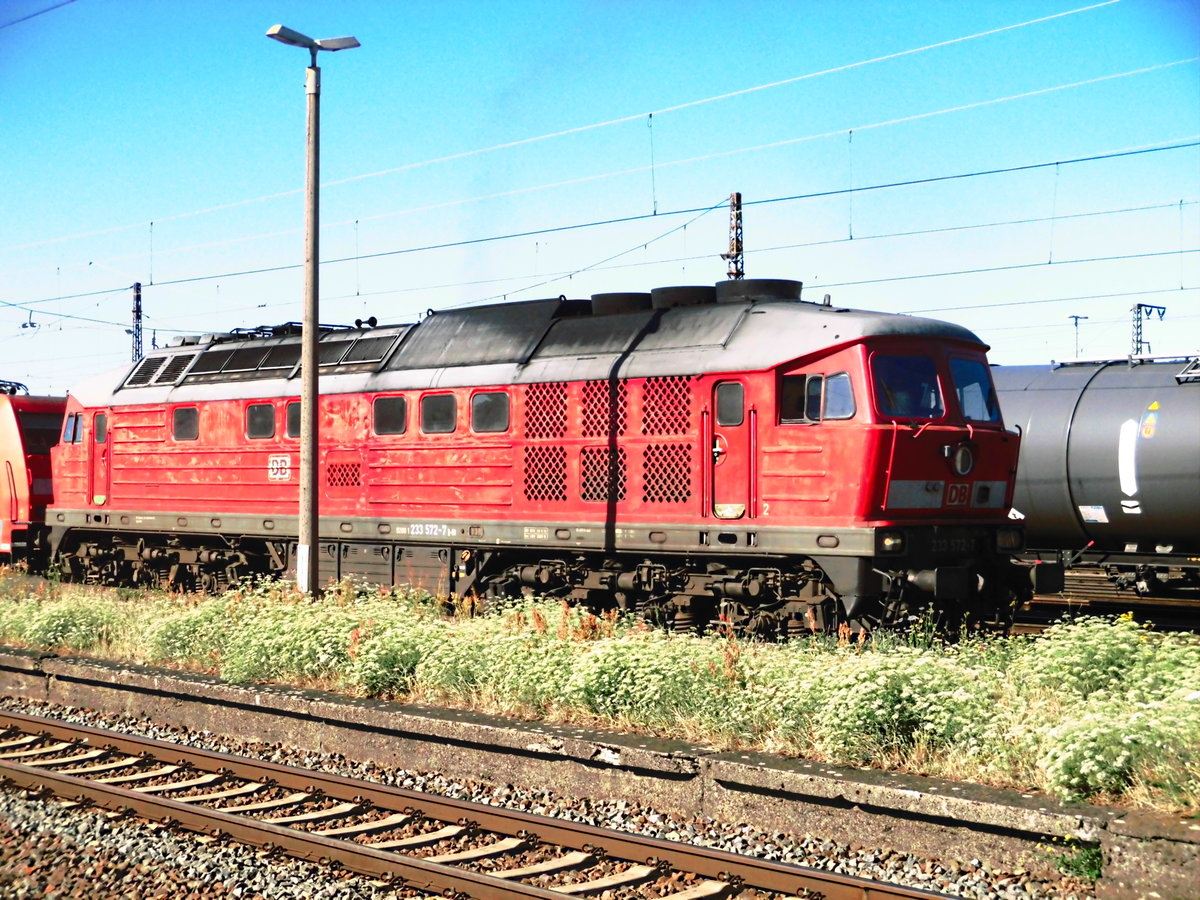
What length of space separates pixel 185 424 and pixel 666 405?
9582 mm

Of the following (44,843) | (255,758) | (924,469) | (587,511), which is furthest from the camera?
(587,511)

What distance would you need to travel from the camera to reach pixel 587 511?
→ 15.0 metres

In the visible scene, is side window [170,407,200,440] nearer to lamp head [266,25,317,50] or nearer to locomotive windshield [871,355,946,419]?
lamp head [266,25,317,50]

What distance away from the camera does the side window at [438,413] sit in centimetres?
1644

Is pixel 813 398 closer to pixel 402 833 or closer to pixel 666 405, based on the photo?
pixel 666 405

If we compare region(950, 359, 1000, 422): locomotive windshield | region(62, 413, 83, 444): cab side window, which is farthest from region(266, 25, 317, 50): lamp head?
region(62, 413, 83, 444): cab side window

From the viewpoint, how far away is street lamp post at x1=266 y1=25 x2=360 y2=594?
14727 mm

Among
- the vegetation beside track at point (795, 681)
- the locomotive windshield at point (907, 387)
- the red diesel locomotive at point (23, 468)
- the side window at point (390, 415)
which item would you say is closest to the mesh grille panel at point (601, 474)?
the vegetation beside track at point (795, 681)

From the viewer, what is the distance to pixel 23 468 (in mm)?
25031

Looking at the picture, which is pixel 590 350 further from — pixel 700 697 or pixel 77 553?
pixel 77 553

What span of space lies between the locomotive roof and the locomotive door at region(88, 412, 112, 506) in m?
1.60

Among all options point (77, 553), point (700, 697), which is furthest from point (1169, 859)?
point (77, 553)

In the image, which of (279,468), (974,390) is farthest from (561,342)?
(279,468)

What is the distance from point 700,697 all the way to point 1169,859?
4.01m
